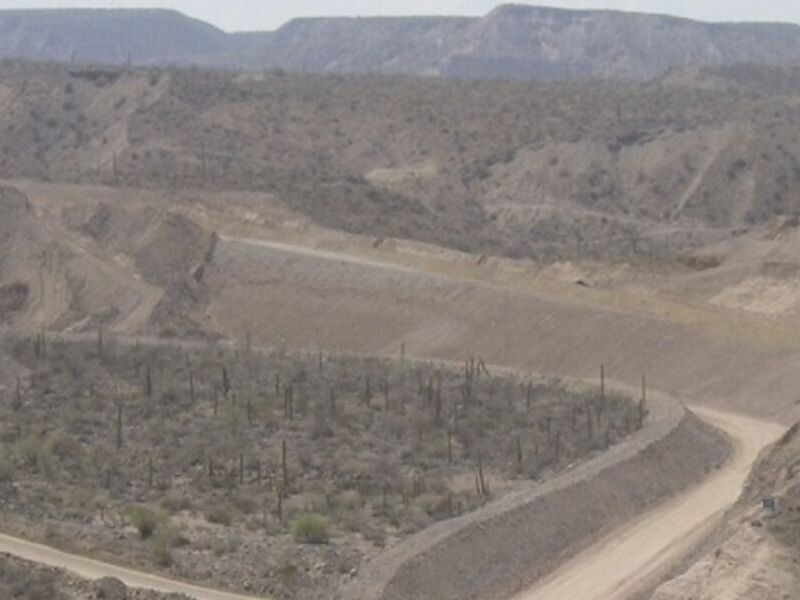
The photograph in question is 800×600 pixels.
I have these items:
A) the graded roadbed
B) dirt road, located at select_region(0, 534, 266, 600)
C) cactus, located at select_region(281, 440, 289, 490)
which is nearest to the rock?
dirt road, located at select_region(0, 534, 266, 600)

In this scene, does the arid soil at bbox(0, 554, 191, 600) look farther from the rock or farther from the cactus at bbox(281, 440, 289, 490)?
the cactus at bbox(281, 440, 289, 490)

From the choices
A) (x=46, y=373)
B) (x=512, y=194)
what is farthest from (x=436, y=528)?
(x=512, y=194)

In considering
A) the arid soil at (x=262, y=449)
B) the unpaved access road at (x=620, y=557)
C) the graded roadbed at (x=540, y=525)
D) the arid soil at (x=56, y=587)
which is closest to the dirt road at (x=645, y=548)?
the unpaved access road at (x=620, y=557)

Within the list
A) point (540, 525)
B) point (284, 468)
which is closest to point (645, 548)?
point (540, 525)

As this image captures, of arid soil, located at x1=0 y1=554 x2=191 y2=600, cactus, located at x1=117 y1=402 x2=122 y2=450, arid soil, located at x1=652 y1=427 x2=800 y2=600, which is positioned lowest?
cactus, located at x1=117 y1=402 x2=122 y2=450

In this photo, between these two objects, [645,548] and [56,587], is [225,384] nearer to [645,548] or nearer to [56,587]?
[645,548]

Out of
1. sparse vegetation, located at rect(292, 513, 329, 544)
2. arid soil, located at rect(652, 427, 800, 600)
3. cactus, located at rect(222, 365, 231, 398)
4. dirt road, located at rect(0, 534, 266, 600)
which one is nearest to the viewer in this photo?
arid soil, located at rect(652, 427, 800, 600)
